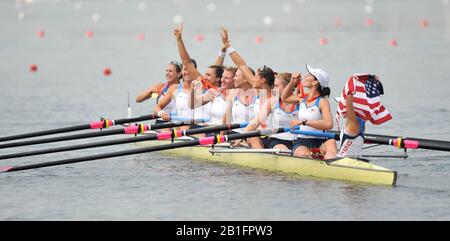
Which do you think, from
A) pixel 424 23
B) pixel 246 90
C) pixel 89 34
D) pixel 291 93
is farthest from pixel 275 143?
pixel 424 23

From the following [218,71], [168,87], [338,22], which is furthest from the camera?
[338,22]

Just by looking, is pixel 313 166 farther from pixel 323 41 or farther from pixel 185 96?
pixel 323 41

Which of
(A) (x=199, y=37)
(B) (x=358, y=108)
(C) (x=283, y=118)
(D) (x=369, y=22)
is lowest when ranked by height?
(C) (x=283, y=118)

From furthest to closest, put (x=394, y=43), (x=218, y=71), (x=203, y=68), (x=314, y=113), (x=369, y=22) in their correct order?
(x=369, y=22)
(x=394, y=43)
(x=203, y=68)
(x=218, y=71)
(x=314, y=113)

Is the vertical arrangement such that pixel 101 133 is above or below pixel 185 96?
below

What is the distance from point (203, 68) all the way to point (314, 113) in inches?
820

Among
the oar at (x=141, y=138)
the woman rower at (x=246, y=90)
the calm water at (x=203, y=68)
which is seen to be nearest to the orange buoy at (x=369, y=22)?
the calm water at (x=203, y=68)

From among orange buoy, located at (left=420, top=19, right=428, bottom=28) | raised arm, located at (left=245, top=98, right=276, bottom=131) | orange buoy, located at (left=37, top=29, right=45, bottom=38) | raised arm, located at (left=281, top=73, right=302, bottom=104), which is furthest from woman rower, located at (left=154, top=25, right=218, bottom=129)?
orange buoy, located at (left=37, top=29, right=45, bottom=38)

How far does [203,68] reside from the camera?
3666cm

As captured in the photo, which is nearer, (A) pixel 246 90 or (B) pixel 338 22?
(A) pixel 246 90

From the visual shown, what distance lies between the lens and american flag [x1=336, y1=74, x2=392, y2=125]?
49.3 ft

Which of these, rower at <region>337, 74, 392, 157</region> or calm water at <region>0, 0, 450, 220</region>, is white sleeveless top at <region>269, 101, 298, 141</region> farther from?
rower at <region>337, 74, 392, 157</region>

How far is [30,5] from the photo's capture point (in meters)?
98.8
